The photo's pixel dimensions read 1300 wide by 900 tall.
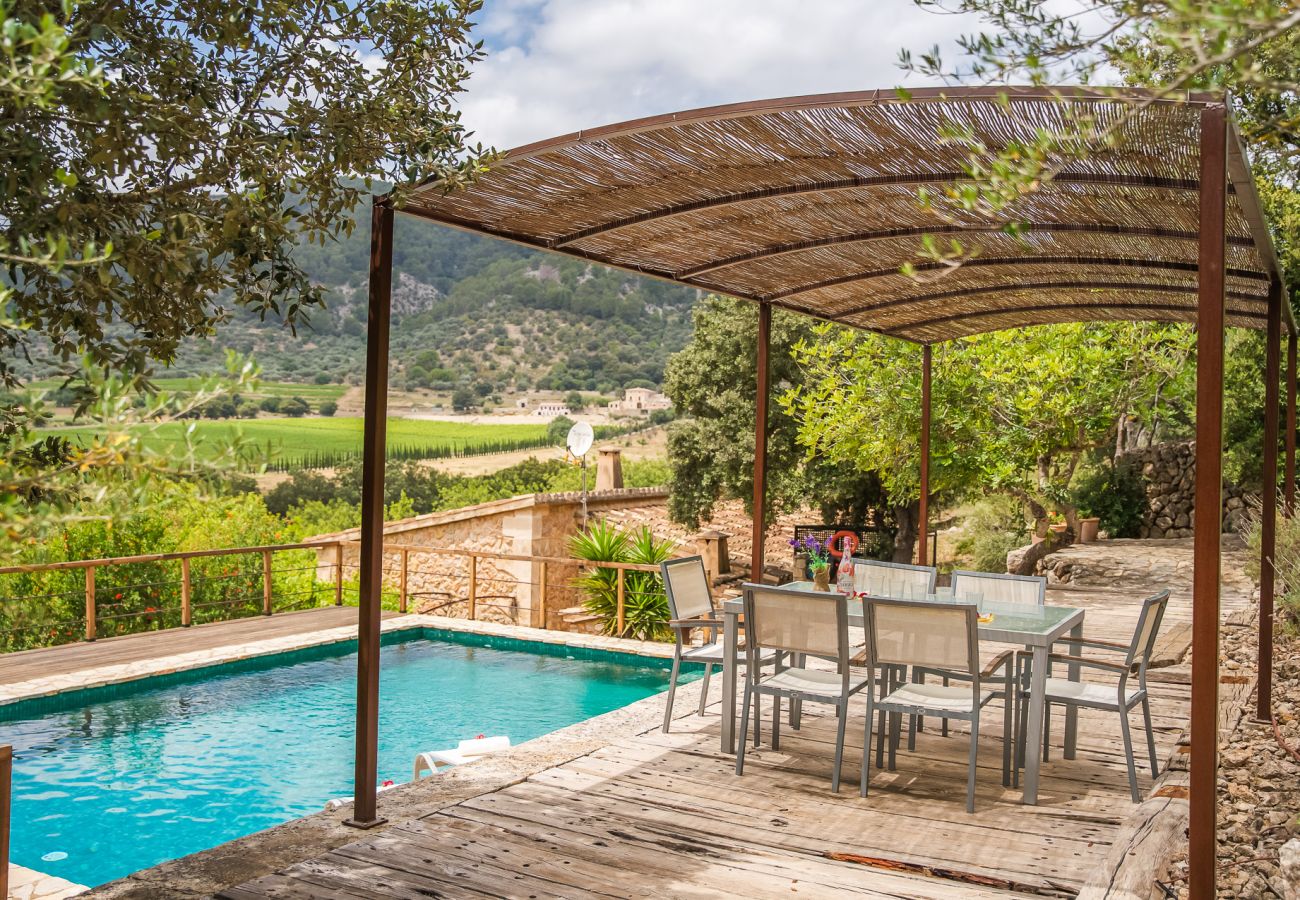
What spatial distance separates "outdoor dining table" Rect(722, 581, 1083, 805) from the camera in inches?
176

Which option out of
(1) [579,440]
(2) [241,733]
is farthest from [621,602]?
(1) [579,440]

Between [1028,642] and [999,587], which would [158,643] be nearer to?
[999,587]

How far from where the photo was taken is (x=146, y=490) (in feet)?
5.95

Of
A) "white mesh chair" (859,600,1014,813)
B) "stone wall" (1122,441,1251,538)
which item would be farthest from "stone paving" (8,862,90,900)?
"stone wall" (1122,441,1251,538)

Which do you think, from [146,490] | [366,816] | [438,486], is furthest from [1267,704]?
[438,486]

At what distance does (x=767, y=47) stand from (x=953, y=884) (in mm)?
64055

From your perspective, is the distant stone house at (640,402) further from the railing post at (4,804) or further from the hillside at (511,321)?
the railing post at (4,804)

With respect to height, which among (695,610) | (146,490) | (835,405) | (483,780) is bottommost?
(483,780)

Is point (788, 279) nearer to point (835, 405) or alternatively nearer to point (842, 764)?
point (842, 764)

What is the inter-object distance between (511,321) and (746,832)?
125 ft

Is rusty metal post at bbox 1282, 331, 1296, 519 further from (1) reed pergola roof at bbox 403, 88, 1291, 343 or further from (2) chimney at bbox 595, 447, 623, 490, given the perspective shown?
(2) chimney at bbox 595, 447, 623, 490

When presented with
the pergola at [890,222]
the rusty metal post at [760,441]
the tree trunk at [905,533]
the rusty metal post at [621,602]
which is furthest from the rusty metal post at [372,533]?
the tree trunk at [905,533]

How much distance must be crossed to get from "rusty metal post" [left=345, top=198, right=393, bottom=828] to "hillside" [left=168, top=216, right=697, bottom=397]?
114 feet

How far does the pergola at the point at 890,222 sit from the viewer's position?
10.2ft
